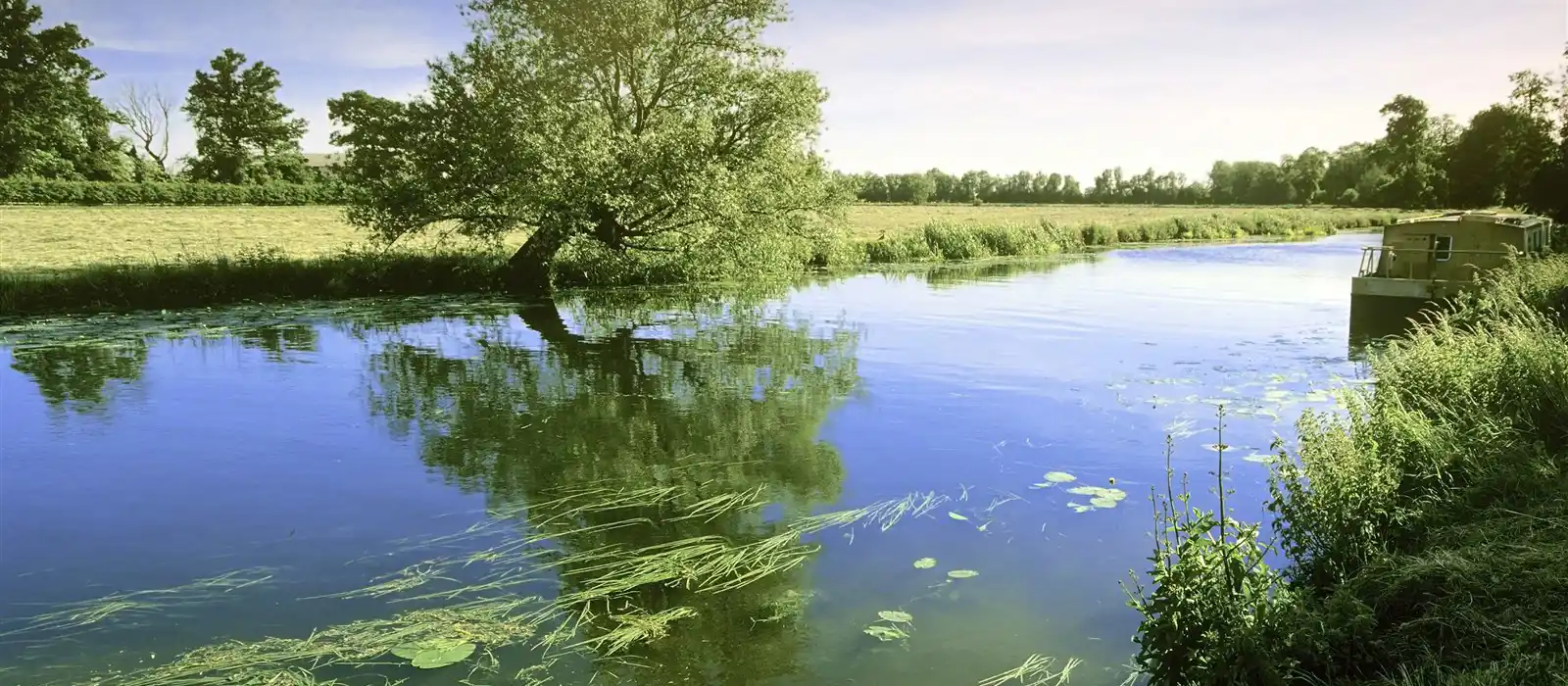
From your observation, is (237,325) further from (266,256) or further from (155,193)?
(155,193)

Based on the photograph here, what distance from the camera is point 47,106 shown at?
53.9 m

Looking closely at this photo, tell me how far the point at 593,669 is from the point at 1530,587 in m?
4.98

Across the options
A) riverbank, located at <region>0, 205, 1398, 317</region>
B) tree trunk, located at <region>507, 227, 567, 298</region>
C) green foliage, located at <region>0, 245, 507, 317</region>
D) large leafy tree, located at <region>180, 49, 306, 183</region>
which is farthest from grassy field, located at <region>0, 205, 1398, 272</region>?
large leafy tree, located at <region>180, 49, 306, 183</region>

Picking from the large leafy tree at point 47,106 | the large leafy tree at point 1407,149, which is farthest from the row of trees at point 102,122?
the large leafy tree at point 1407,149

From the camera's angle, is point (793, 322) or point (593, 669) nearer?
point (593, 669)

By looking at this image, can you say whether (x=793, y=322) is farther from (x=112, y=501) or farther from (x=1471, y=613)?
(x=1471, y=613)

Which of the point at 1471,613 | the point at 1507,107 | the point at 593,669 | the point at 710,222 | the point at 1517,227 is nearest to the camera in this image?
the point at 1471,613

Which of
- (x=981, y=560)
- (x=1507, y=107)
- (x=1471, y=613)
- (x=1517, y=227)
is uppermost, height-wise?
(x=1507, y=107)

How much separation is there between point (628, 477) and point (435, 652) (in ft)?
12.3

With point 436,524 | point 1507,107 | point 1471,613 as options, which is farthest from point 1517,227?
point 1507,107

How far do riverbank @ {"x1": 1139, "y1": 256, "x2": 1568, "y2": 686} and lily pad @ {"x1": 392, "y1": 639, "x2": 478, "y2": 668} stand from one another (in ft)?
12.5

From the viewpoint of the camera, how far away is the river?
5.83m

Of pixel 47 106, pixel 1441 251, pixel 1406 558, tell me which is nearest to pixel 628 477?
pixel 1406 558

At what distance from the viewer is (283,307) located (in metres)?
22.1
